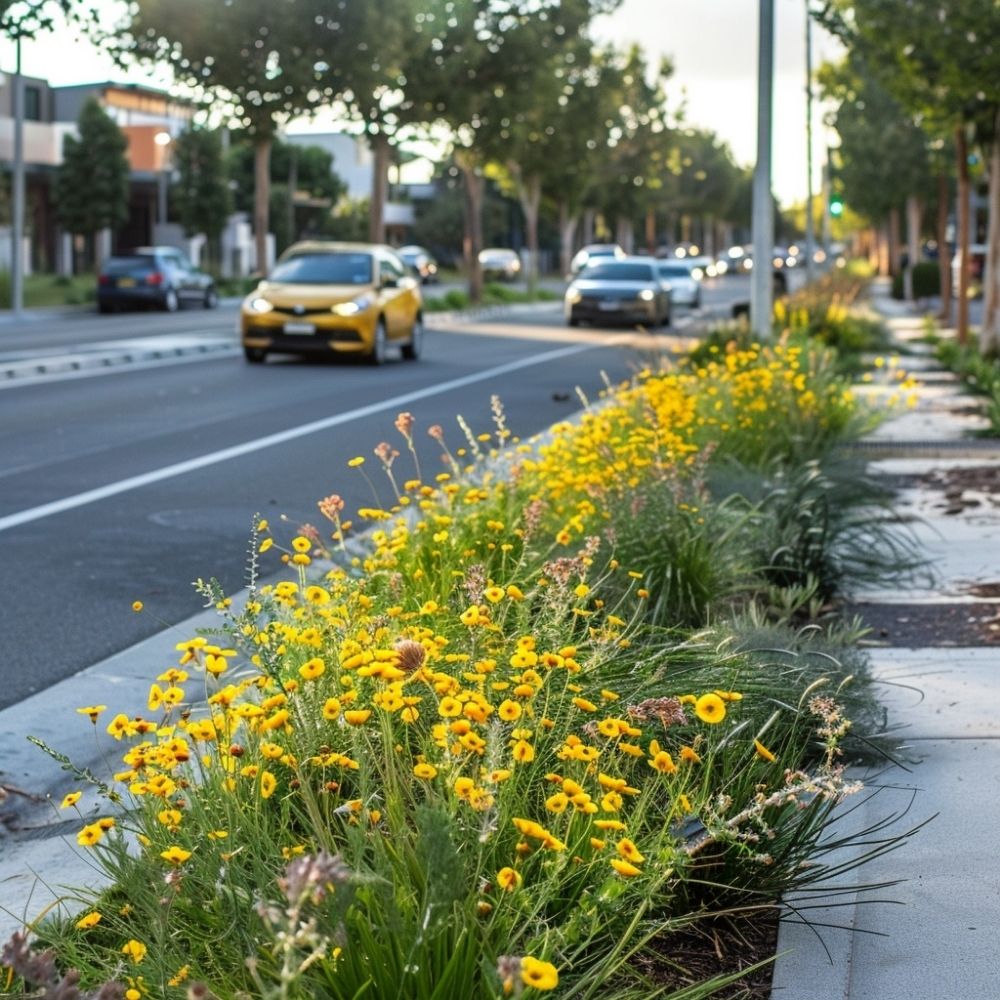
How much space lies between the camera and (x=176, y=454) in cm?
1375

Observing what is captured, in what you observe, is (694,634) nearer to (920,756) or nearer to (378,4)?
(920,756)

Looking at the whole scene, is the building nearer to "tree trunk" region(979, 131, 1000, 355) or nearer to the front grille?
the front grille

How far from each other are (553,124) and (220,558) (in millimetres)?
49922

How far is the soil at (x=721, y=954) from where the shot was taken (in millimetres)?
3572

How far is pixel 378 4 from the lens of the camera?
38.2 meters

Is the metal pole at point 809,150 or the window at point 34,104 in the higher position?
the window at point 34,104

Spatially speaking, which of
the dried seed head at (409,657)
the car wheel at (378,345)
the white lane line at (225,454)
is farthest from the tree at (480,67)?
the dried seed head at (409,657)

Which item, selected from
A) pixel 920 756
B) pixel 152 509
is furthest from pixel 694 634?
pixel 152 509

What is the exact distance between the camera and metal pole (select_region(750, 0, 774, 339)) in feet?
63.2

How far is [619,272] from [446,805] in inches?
1419

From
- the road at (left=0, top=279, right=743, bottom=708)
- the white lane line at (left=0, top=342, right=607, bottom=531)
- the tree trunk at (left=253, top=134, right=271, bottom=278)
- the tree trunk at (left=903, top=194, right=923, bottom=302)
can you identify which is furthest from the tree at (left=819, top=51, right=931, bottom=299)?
the white lane line at (left=0, top=342, right=607, bottom=531)

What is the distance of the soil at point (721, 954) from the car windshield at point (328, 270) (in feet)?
71.5

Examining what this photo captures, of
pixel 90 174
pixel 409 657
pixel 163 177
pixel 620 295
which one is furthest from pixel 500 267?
pixel 409 657

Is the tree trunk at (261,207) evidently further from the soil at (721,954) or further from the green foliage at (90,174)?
the soil at (721,954)
